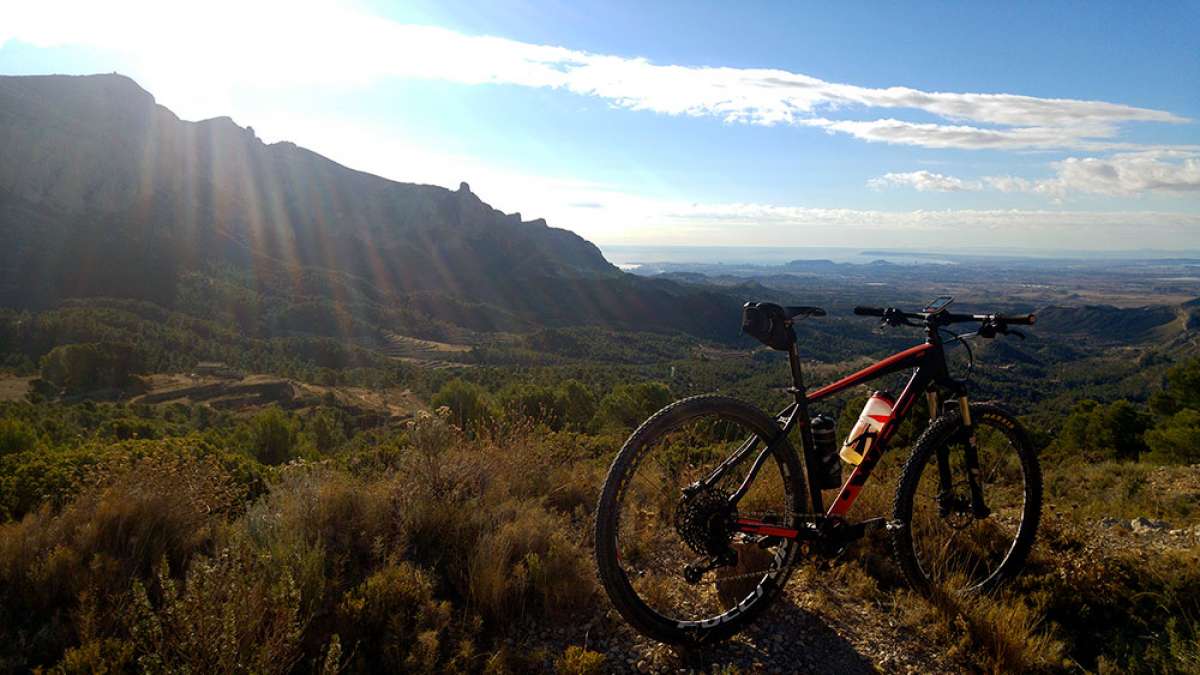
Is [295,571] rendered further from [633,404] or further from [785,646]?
[633,404]

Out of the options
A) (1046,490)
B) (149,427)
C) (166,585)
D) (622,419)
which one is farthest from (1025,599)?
(149,427)

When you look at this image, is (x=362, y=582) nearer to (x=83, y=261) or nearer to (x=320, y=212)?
(x=83, y=261)

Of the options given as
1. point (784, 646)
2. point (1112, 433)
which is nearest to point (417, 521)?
point (784, 646)

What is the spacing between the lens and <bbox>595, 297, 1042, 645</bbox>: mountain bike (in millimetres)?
2770

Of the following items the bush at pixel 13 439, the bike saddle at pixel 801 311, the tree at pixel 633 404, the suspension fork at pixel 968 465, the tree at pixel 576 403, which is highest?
the bike saddle at pixel 801 311

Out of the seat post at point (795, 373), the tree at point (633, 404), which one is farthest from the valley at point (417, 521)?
the seat post at point (795, 373)

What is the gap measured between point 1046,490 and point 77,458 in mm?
11230

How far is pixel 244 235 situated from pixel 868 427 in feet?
406

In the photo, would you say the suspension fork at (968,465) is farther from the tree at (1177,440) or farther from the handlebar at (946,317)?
the tree at (1177,440)

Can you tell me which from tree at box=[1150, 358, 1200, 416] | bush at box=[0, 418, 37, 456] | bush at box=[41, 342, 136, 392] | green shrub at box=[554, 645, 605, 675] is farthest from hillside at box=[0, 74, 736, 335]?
green shrub at box=[554, 645, 605, 675]

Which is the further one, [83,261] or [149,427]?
[83,261]

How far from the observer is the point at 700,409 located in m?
2.78

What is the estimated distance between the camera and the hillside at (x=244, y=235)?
8275 cm

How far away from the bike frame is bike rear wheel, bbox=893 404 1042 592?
0.63ft
